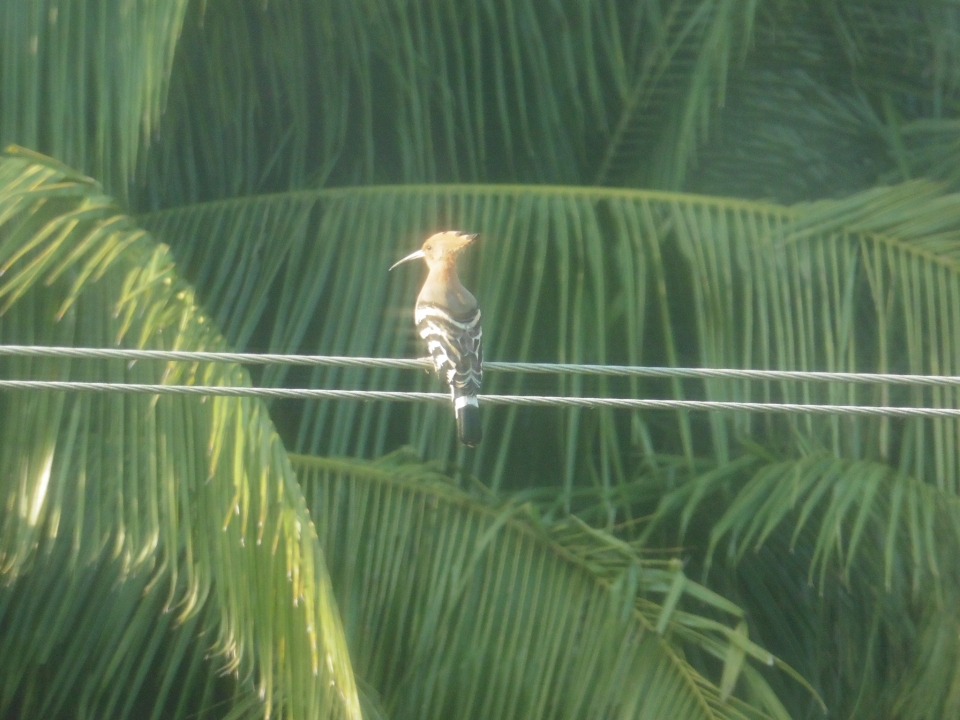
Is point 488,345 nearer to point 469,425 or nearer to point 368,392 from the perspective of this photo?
point 469,425

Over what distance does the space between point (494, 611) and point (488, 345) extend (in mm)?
1177

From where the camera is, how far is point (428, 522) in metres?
4.95

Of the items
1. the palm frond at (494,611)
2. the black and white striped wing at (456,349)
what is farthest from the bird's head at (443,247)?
the palm frond at (494,611)

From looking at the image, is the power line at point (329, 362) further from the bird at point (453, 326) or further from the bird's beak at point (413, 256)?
Answer: the bird's beak at point (413, 256)

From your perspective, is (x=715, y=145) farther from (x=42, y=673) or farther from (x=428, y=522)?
(x=42, y=673)

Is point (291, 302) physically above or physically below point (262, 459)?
above

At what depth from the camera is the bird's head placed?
523 cm

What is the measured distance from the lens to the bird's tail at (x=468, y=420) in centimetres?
451

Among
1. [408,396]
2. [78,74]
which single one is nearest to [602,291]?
[408,396]

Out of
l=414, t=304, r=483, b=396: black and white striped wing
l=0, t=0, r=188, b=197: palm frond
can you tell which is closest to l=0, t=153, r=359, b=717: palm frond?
l=0, t=0, r=188, b=197: palm frond

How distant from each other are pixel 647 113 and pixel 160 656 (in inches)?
139

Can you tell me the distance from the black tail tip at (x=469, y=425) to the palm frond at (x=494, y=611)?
1.58 ft

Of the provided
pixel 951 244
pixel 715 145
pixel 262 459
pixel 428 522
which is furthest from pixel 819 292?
pixel 262 459

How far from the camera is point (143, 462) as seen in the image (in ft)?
13.9
